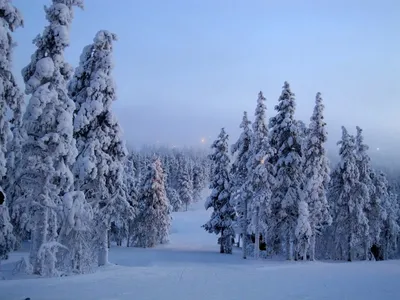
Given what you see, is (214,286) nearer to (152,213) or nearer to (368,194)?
(368,194)

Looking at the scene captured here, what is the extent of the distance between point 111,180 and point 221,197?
2178 centimetres

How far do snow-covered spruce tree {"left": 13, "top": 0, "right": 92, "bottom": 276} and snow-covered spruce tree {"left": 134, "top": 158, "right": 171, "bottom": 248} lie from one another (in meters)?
35.5

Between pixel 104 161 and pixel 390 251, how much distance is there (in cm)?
5452

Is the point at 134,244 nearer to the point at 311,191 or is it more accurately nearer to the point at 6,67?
the point at 311,191

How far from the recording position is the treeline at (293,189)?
3678 centimetres

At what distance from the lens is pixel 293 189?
36750 millimetres

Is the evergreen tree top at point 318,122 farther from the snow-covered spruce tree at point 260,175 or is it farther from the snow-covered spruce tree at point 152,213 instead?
the snow-covered spruce tree at point 152,213

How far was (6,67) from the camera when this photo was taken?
55.9ft

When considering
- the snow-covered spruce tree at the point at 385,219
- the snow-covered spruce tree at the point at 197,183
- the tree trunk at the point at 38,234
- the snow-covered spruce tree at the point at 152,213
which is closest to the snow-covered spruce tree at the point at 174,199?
the snow-covered spruce tree at the point at 197,183

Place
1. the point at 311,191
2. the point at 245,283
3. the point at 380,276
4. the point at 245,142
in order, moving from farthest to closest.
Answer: the point at 245,142, the point at 311,191, the point at 380,276, the point at 245,283

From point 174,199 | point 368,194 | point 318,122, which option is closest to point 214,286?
point 318,122

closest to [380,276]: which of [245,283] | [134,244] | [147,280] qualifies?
[245,283]

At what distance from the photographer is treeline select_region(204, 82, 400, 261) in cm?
Answer: 3678

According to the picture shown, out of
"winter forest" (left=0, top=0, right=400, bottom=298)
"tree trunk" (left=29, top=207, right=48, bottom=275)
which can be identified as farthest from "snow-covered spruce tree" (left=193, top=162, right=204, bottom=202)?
"tree trunk" (left=29, top=207, right=48, bottom=275)
